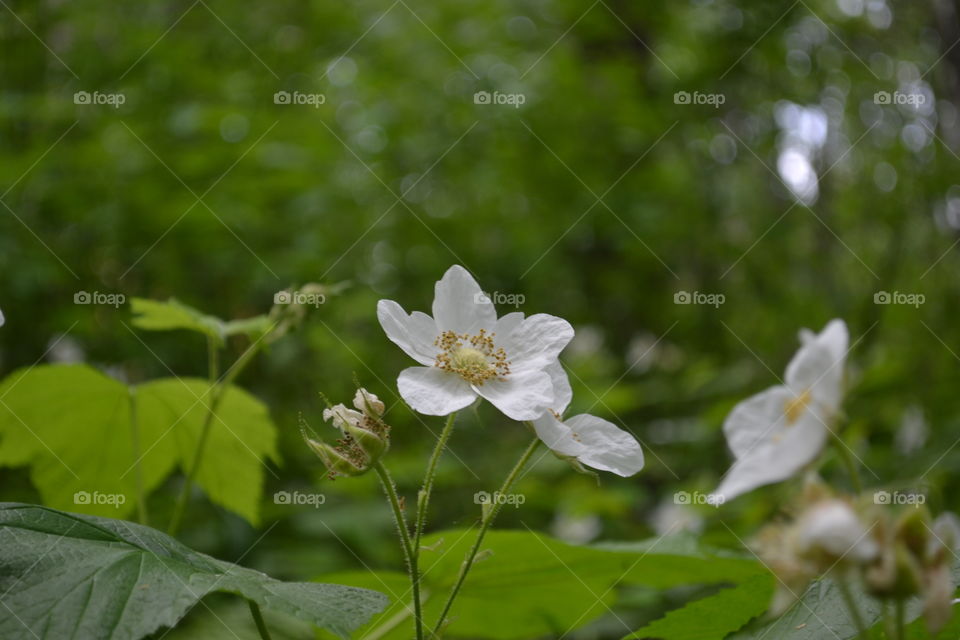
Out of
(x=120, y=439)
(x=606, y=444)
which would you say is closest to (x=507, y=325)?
(x=606, y=444)

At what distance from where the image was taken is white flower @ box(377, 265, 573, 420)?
1319mm

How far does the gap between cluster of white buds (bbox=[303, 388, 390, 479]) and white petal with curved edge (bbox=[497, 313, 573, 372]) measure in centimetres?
29

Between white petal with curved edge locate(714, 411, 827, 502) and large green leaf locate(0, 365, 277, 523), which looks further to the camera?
large green leaf locate(0, 365, 277, 523)

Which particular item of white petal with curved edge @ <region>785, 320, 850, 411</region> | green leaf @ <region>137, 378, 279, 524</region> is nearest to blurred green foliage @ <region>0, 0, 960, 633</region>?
green leaf @ <region>137, 378, 279, 524</region>

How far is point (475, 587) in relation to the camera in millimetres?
1751

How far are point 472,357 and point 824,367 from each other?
2.07ft

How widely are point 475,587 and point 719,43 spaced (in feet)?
12.5

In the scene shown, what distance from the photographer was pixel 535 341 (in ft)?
4.76

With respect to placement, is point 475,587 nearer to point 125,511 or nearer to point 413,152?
point 125,511

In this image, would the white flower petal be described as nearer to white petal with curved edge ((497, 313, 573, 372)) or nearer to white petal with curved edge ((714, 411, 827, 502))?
white petal with curved edge ((497, 313, 573, 372))

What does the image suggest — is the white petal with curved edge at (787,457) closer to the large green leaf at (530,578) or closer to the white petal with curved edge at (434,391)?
the white petal with curved edge at (434,391)

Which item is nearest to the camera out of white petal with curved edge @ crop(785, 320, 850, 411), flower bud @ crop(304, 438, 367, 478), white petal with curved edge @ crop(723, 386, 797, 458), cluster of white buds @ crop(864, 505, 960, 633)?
cluster of white buds @ crop(864, 505, 960, 633)

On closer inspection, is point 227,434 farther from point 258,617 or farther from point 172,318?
point 258,617

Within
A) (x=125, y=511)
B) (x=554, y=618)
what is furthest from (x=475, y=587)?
(x=125, y=511)
